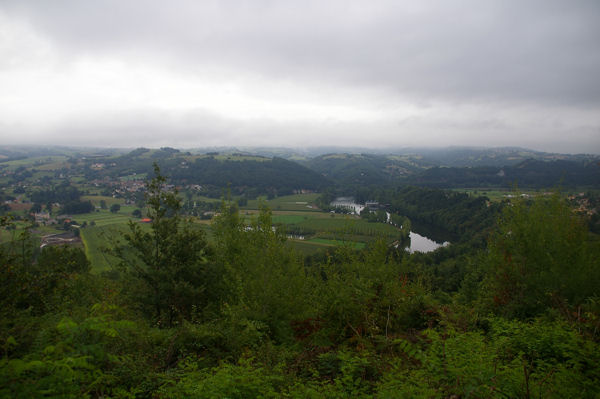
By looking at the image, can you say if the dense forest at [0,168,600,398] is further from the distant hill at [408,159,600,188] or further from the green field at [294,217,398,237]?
the distant hill at [408,159,600,188]

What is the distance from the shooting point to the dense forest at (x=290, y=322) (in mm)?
4496

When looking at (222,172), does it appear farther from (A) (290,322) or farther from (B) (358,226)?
(A) (290,322)

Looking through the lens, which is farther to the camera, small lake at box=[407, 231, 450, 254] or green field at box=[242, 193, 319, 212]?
green field at box=[242, 193, 319, 212]

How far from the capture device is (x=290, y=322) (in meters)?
9.37

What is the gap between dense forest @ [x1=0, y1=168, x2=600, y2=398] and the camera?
4496 mm

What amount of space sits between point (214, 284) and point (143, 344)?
228 inches

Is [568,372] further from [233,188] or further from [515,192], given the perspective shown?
[233,188]

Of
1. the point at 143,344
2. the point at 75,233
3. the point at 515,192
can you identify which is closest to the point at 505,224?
the point at 515,192

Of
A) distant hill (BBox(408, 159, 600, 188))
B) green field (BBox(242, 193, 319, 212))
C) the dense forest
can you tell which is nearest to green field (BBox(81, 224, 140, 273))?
the dense forest

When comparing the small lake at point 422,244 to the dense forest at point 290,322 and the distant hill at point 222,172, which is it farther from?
the distant hill at point 222,172

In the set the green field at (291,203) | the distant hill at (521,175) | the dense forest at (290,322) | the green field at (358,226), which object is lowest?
the green field at (358,226)

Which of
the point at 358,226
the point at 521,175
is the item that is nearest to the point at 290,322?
the point at 358,226

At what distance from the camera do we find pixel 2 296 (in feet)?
22.5

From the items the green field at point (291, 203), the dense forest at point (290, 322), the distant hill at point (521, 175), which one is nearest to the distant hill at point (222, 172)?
the green field at point (291, 203)
